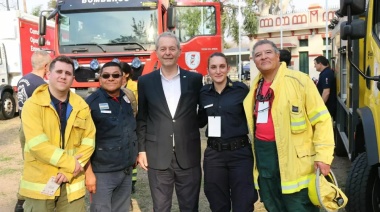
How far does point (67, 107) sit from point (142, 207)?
229 cm

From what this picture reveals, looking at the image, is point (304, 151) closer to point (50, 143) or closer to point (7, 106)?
point (50, 143)

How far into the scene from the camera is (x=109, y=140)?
315 cm

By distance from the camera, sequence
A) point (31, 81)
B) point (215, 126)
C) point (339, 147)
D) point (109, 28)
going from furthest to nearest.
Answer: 1. point (109, 28)
2. point (339, 147)
3. point (31, 81)
4. point (215, 126)

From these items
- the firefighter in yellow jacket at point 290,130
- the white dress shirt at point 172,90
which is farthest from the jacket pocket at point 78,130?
the firefighter in yellow jacket at point 290,130

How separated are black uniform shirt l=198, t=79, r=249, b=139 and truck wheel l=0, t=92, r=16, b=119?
11.1 metres

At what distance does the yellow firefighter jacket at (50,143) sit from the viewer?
275 centimetres

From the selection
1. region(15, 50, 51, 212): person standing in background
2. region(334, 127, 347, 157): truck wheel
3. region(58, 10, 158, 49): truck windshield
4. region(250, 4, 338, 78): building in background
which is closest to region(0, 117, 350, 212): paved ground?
region(334, 127, 347, 157): truck wheel

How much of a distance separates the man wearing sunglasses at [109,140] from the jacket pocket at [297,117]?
126cm

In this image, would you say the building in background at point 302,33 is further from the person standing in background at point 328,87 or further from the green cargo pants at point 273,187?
the green cargo pants at point 273,187

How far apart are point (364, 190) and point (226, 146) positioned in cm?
141

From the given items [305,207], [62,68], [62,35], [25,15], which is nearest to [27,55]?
[25,15]

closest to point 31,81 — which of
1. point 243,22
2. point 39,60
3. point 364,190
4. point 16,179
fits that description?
point 39,60

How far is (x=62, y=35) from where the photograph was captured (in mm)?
7965

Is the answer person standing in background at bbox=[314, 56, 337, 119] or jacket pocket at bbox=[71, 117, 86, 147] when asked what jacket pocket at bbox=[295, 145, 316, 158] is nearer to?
jacket pocket at bbox=[71, 117, 86, 147]
